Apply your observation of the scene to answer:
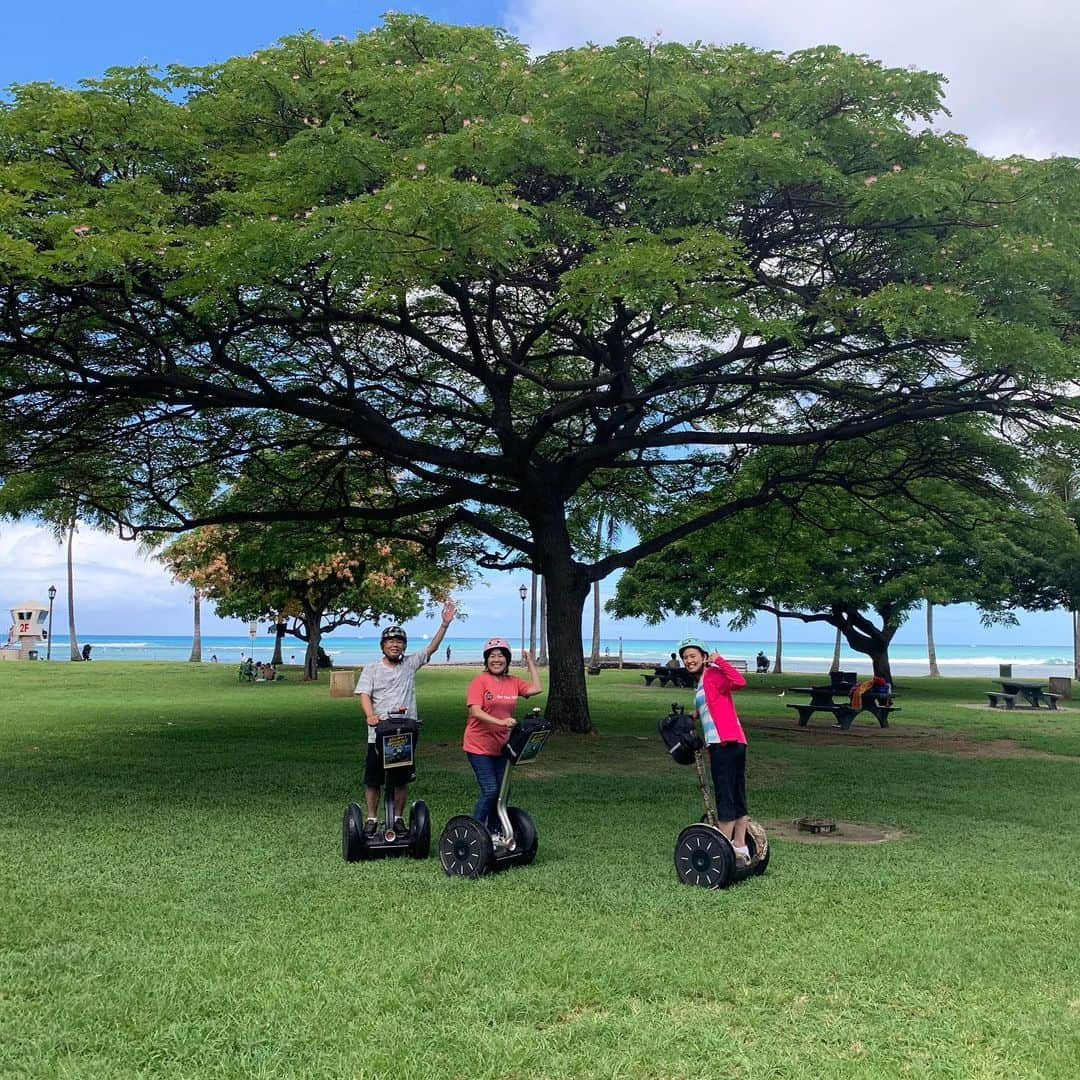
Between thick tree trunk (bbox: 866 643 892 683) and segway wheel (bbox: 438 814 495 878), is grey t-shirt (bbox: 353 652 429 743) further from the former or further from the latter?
thick tree trunk (bbox: 866 643 892 683)

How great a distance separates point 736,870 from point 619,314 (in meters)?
7.24

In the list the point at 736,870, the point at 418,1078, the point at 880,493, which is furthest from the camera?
the point at 880,493

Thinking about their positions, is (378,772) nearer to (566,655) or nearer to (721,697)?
(721,697)

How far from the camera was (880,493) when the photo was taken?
18875mm

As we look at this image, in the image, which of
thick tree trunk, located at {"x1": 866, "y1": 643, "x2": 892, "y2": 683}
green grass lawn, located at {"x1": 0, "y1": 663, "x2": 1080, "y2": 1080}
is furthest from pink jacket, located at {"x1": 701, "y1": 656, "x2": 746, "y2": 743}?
thick tree trunk, located at {"x1": 866, "y1": 643, "x2": 892, "y2": 683}

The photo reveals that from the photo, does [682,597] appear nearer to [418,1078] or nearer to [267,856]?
[267,856]

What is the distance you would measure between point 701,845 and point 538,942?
1739 millimetres

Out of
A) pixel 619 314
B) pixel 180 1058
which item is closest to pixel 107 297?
pixel 619 314

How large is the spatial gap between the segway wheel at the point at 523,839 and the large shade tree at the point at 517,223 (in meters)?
5.24

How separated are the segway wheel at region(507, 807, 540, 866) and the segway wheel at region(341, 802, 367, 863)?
1099 millimetres

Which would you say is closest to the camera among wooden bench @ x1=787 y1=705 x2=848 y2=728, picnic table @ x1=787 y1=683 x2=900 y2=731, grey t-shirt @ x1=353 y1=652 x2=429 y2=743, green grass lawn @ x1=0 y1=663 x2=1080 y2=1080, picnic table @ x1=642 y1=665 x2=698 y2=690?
green grass lawn @ x1=0 y1=663 x2=1080 y2=1080

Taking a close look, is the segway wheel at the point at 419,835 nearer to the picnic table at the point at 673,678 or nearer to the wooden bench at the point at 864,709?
the wooden bench at the point at 864,709

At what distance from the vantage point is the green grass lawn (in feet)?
14.2

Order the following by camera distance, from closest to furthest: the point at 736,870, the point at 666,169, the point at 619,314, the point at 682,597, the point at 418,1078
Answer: the point at 418,1078
the point at 736,870
the point at 666,169
the point at 619,314
the point at 682,597
